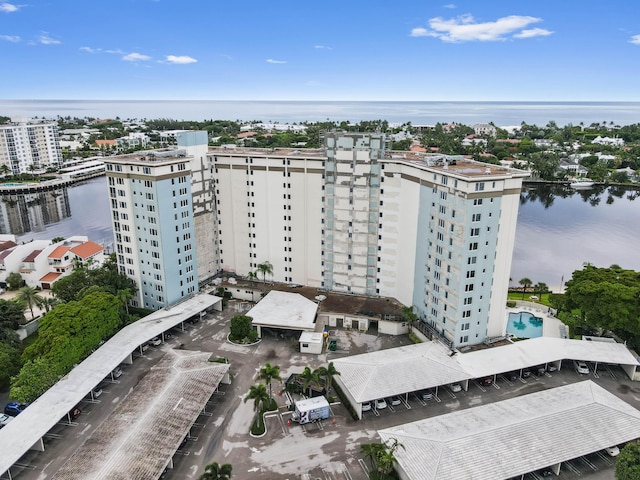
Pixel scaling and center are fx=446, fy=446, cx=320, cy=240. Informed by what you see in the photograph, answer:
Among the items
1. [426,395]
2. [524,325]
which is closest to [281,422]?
[426,395]

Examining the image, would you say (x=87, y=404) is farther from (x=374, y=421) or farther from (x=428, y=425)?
(x=428, y=425)

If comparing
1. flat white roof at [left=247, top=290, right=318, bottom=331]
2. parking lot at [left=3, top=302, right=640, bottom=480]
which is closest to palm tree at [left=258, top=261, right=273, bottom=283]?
flat white roof at [left=247, top=290, right=318, bottom=331]

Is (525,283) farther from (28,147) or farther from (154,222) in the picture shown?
(28,147)

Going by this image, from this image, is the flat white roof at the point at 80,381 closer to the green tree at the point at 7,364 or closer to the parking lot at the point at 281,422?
the parking lot at the point at 281,422

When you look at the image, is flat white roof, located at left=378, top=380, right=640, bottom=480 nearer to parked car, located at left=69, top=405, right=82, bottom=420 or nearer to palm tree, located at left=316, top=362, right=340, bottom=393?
palm tree, located at left=316, top=362, right=340, bottom=393

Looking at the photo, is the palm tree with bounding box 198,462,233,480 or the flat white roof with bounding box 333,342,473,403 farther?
the flat white roof with bounding box 333,342,473,403

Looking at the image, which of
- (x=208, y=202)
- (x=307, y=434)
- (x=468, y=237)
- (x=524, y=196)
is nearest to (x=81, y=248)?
(x=208, y=202)

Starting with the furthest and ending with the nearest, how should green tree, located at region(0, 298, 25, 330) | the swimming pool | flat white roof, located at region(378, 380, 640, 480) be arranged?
1. the swimming pool
2. green tree, located at region(0, 298, 25, 330)
3. flat white roof, located at region(378, 380, 640, 480)
